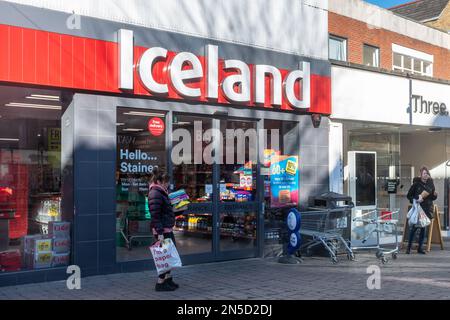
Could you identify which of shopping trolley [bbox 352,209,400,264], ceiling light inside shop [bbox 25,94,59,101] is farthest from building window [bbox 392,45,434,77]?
ceiling light inside shop [bbox 25,94,59,101]

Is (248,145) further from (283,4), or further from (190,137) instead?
(283,4)

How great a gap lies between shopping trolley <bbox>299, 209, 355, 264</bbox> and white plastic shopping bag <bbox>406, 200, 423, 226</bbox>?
1799 millimetres

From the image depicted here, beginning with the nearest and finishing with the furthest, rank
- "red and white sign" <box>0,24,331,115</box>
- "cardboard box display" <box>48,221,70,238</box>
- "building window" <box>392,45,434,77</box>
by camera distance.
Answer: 1. "red and white sign" <box>0,24,331,115</box>
2. "cardboard box display" <box>48,221,70,238</box>
3. "building window" <box>392,45,434,77</box>

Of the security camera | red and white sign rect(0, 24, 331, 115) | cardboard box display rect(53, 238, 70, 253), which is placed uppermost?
red and white sign rect(0, 24, 331, 115)

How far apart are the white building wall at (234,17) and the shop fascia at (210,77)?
0.45 metres

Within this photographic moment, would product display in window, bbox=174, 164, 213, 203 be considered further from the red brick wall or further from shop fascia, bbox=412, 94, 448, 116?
shop fascia, bbox=412, 94, 448, 116

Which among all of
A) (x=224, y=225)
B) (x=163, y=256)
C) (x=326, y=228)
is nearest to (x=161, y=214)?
(x=163, y=256)

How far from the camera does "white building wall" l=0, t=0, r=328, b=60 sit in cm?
852

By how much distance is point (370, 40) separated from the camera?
13789 mm

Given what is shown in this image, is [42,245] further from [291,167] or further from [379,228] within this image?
[379,228]

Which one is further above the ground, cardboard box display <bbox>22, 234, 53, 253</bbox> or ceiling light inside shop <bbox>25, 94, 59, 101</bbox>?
ceiling light inside shop <bbox>25, 94, 59, 101</bbox>

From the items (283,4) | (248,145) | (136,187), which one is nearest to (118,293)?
(136,187)

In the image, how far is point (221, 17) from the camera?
32.8 ft
